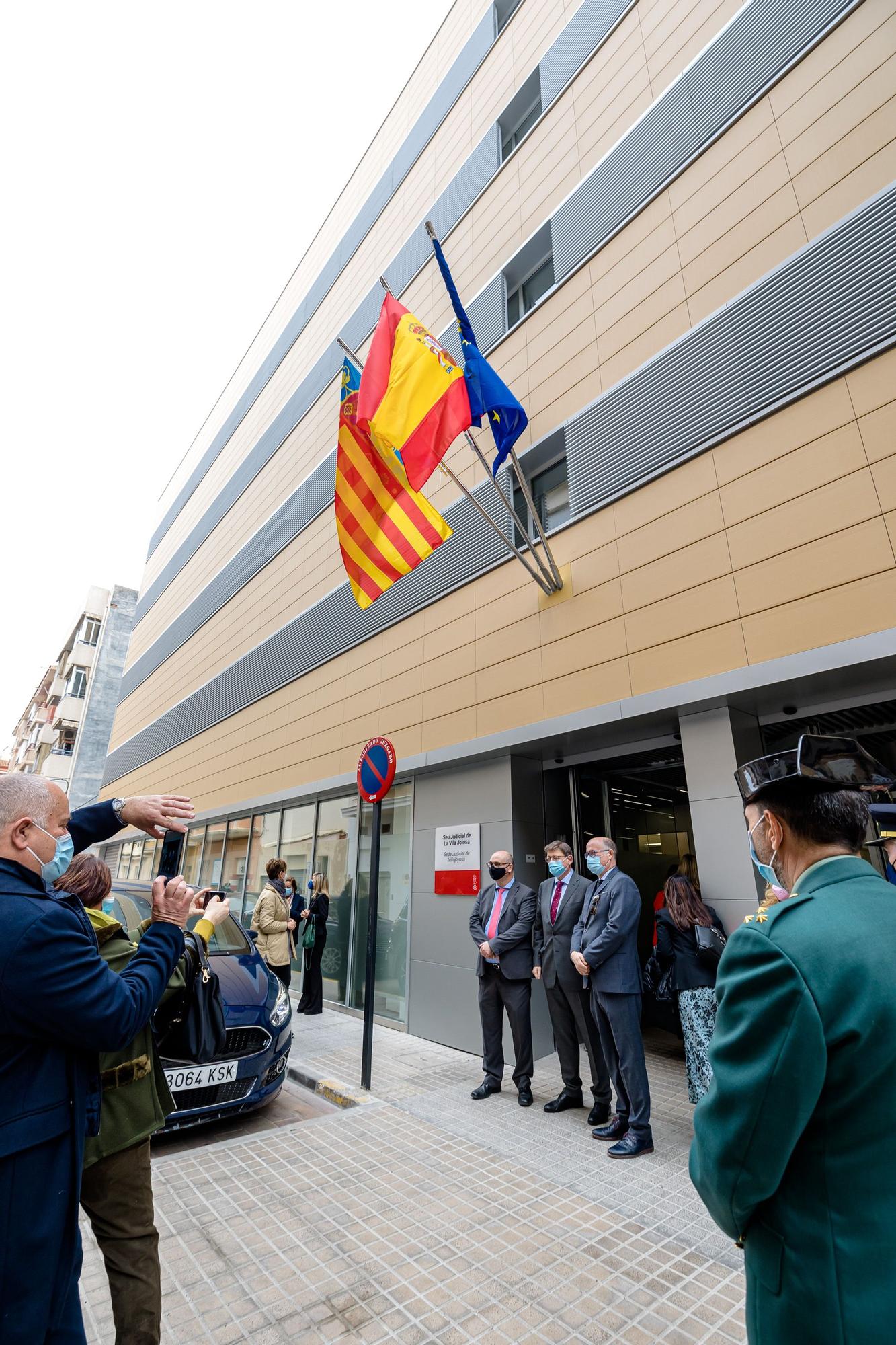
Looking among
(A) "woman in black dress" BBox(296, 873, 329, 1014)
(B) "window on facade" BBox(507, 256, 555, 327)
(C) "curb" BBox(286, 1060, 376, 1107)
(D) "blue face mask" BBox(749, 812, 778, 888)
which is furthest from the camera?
(B) "window on facade" BBox(507, 256, 555, 327)

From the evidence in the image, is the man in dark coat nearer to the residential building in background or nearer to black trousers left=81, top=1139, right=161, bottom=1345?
black trousers left=81, top=1139, right=161, bottom=1345

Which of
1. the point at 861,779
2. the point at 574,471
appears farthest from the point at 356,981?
the point at 861,779

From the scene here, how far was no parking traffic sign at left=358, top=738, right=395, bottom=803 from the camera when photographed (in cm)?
622

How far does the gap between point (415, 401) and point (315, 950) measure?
729cm

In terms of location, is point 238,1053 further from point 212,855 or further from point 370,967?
point 212,855

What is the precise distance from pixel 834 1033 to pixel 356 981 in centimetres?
946

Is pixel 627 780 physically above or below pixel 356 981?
above

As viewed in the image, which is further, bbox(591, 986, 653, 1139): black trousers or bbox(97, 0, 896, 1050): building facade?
bbox(97, 0, 896, 1050): building facade

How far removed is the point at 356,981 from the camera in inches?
375

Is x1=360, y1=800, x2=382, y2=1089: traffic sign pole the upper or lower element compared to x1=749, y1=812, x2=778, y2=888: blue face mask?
lower

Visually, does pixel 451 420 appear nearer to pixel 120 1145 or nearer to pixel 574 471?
pixel 574 471

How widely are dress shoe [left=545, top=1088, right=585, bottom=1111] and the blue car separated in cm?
225

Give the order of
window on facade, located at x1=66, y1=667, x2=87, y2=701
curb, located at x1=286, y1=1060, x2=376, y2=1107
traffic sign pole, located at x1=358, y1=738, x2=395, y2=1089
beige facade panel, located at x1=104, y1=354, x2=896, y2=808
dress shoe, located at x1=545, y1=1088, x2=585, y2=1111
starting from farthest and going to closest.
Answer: window on facade, located at x1=66, y1=667, x2=87, y2=701 → traffic sign pole, located at x1=358, y1=738, x2=395, y2=1089 → curb, located at x1=286, y1=1060, x2=376, y2=1107 → dress shoe, located at x1=545, y1=1088, x2=585, y2=1111 → beige facade panel, located at x1=104, y1=354, x2=896, y2=808

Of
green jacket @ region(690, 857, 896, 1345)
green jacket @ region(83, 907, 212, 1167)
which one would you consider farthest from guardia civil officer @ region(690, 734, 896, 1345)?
green jacket @ region(83, 907, 212, 1167)
